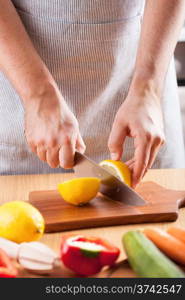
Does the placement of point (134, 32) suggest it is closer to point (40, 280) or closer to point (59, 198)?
point (59, 198)

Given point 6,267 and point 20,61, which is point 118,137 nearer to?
point 20,61

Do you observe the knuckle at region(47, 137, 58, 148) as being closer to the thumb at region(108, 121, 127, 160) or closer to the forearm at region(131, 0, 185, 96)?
the thumb at region(108, 121, 127, 160)

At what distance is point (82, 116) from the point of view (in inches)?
78.1

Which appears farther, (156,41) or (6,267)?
(156,41)

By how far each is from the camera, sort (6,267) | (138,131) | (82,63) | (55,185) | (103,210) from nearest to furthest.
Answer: (6,267) → (103,210) → (138,131) → (55,185) → (82,63)

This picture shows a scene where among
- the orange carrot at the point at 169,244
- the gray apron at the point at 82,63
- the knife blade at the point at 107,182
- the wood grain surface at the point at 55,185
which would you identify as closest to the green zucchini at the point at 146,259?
the orange carrot at the point at 169,244

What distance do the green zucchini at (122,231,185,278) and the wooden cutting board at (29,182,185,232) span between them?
0.21 meters

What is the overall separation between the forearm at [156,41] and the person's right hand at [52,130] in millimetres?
212

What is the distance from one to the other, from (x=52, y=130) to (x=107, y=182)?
169 mm

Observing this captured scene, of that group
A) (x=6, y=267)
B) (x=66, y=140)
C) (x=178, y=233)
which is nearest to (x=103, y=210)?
(x=66, y=140)

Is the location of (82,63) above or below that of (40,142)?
above

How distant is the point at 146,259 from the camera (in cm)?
127

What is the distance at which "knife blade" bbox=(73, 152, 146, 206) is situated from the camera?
1.60 metres

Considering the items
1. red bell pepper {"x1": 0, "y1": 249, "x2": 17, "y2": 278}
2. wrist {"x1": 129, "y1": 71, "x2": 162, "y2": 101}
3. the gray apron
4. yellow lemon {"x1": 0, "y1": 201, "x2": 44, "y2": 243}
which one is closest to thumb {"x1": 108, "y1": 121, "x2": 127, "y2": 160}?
wrist {"x1": 129, "y1": 71, "x2": 162, "y2": 101}
